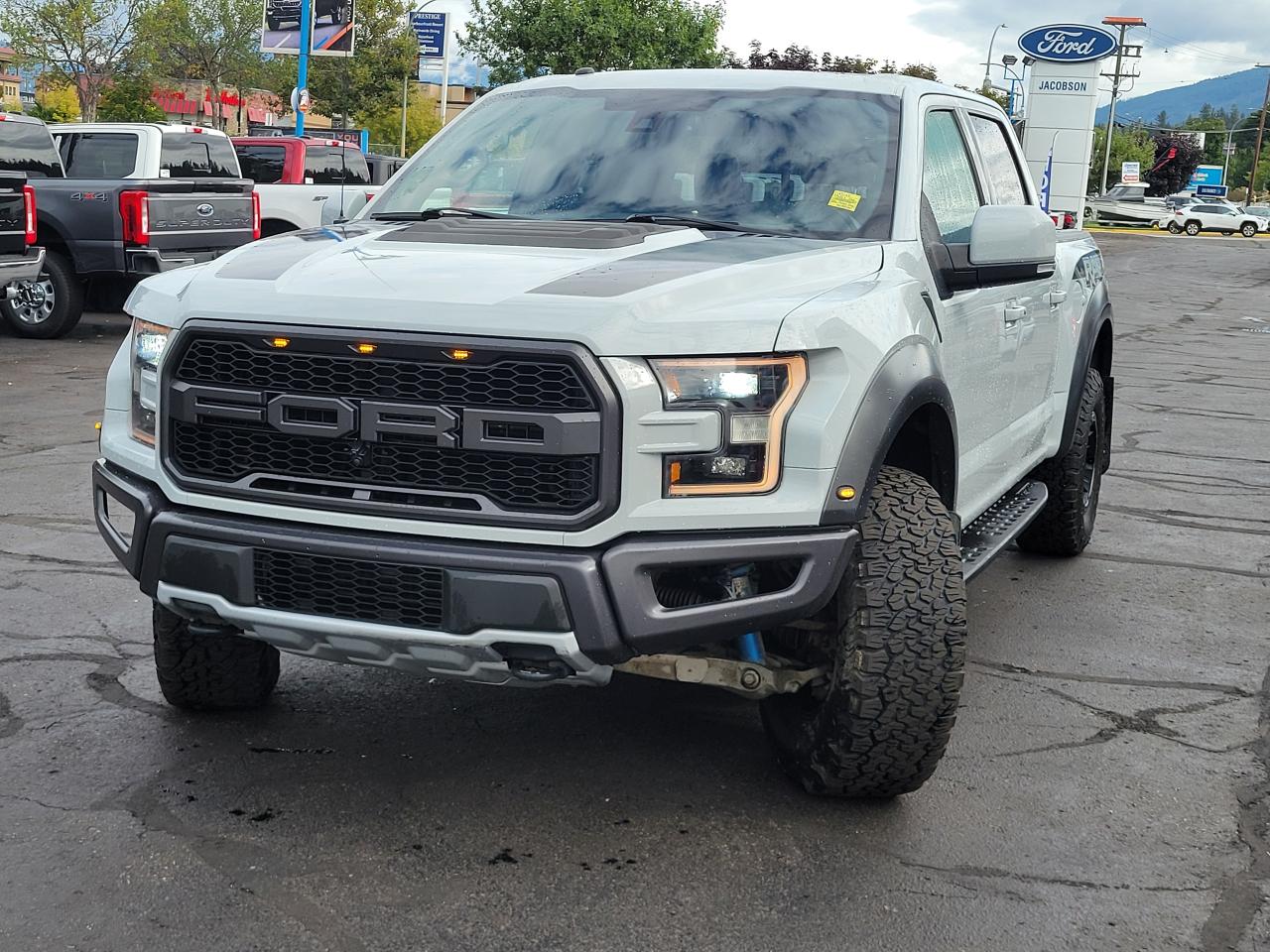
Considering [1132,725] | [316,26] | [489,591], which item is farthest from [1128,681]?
[316,26]

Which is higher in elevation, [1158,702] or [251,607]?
[251,607]

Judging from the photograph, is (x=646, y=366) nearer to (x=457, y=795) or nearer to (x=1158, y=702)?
(x=457, y=795)

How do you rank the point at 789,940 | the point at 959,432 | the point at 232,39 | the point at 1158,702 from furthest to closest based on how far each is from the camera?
the point at 232,39 < the point at 1158,702 < the point at 959,432 < the point at 789,940

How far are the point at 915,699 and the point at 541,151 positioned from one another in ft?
7.18

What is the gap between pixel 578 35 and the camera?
4259 cm

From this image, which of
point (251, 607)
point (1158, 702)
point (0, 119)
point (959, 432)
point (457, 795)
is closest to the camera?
point (251, 607)

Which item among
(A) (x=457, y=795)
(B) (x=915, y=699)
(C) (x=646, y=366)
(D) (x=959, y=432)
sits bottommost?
(A) (x=457, y=795)

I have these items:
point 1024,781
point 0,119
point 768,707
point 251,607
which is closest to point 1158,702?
point 1024,781

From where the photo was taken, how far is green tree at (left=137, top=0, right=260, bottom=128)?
50.9 meters

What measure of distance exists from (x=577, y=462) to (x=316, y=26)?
3327 cm

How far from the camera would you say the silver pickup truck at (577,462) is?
3295 mm

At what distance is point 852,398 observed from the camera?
349 centimetres

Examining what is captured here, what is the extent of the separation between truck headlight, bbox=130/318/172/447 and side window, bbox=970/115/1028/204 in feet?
9.98

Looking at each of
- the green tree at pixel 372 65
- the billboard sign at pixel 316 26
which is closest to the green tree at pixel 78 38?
the green tree at pixel 372 65
